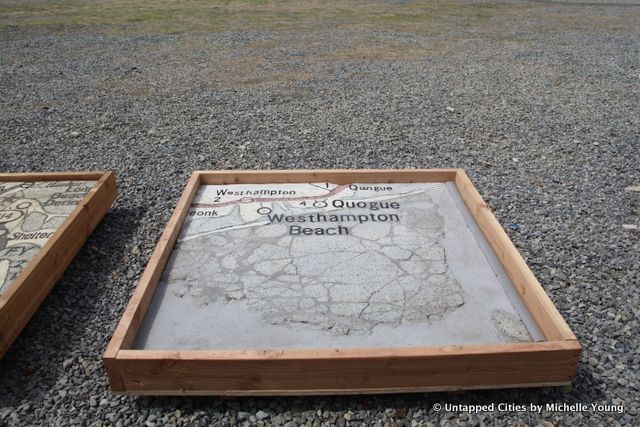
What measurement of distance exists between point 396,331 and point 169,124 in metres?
4.40

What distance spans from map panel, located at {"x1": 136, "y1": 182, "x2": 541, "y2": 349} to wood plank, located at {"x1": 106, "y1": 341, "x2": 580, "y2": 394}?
0.70ft

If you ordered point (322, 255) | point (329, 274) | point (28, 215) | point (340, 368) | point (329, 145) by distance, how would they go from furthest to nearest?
1. point (329, 145)
2. point (28, 215)
3. point (322, 255)
4. point (329, 274)
5. point (340, 368)

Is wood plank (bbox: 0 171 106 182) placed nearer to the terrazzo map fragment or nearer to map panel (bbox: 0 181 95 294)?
map panel (bbox: 0 181 95 294)

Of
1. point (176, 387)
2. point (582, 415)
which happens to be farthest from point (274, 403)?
point (582, 415)

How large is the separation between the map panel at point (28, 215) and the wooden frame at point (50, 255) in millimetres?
73

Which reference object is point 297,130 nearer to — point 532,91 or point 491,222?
point 491,222

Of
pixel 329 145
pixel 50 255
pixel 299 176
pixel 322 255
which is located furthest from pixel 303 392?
pixel 329 145

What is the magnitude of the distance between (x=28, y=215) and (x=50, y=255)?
0.67 m

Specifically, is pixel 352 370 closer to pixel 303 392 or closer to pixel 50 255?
pixel 303 392

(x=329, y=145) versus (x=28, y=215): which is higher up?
(x=28, y=215)

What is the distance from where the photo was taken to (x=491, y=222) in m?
3.17

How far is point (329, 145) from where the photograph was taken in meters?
5.23

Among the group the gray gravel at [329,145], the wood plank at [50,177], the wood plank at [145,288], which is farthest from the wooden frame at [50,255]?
the wood plank at [145,288]

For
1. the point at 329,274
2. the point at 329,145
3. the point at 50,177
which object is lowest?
the point at 329,145
